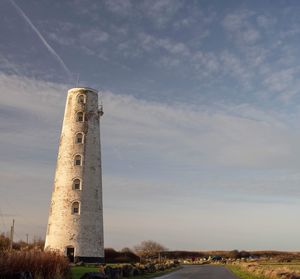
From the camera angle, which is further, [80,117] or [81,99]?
[81,99]

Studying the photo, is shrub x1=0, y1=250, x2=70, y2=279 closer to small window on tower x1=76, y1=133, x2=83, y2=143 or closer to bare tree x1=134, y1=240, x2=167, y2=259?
small window on tower x1=76, y1=133, x2=83, y2=143

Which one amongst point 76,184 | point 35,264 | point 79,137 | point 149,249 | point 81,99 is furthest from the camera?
point 149,249

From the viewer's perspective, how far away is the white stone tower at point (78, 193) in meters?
45.7

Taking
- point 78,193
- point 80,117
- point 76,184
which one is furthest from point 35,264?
point 80,117

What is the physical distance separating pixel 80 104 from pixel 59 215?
12346mm

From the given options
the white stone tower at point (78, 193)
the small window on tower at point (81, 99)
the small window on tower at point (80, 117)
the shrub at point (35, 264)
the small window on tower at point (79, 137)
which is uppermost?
the small window on tower at point (81, 99)

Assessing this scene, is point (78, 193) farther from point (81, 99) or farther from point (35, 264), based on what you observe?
point (35, 264)

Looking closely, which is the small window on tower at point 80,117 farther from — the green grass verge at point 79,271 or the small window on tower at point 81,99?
the green grass verge at point 79,271

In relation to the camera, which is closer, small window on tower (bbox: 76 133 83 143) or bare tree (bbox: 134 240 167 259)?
small window on tower (bbox: 76 133 83 143)

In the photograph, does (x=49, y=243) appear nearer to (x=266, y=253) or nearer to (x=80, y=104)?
(x=80, y=104)

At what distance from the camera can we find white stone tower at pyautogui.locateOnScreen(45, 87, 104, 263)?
150 ft

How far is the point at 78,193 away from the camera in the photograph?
46656mm

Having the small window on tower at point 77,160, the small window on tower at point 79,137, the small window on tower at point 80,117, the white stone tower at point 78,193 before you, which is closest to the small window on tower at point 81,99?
the white stone tower at point 78,193

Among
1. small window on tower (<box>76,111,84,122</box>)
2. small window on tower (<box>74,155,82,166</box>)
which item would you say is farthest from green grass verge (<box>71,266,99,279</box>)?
small window on tower (<box>76,111,84,122</box>)
